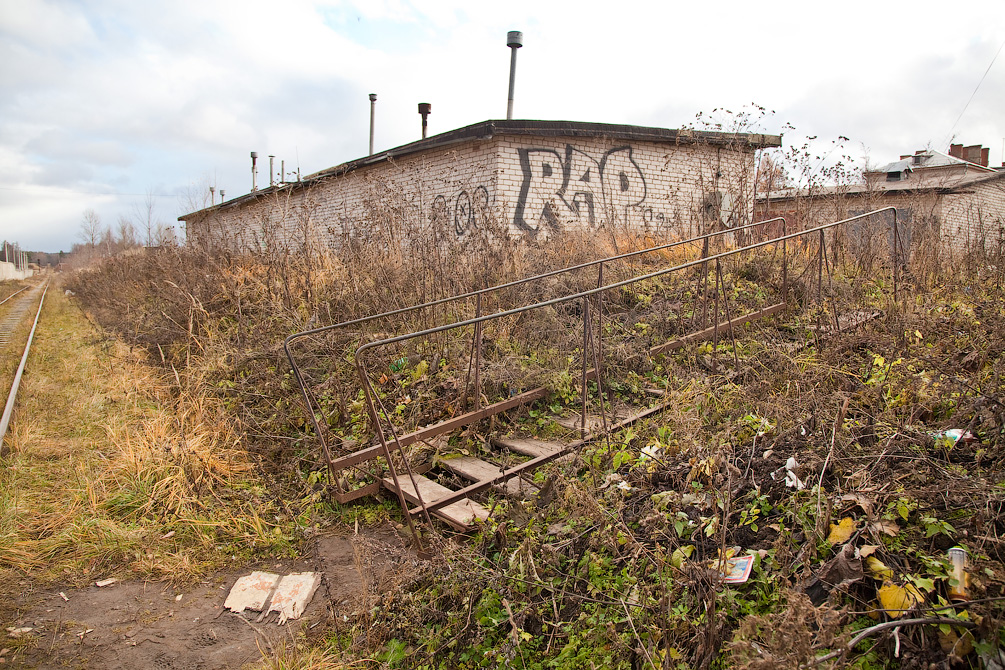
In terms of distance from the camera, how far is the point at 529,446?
179 inches

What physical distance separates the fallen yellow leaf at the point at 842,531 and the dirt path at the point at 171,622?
216cm

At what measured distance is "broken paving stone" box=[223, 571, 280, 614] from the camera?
11.4 ft

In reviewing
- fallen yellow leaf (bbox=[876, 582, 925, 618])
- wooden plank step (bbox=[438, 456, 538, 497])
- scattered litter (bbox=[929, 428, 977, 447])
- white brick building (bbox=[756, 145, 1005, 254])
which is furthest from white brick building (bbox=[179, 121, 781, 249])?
fallen yellow leaf (bbox=[876, 582, 925, 618])

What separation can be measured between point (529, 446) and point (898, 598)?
271 cm

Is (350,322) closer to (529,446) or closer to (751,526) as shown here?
(529,446)

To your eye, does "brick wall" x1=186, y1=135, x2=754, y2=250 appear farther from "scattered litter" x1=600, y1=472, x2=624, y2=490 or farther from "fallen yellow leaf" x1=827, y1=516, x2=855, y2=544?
"fallen yellow leaf" x1=827, y1=516, x2=855, y2=544

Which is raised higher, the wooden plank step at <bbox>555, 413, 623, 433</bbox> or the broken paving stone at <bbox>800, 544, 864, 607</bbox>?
the wooden plank step at <bbox>555, 413, 623, 433</bbox>

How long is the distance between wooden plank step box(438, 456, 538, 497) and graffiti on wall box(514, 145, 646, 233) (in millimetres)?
6784

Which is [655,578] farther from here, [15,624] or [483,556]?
[15,624]

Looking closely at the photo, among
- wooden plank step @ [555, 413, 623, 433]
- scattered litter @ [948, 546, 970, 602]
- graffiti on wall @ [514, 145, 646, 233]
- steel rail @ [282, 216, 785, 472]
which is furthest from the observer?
graffiti on wall @ [514, 145, 646, 233]

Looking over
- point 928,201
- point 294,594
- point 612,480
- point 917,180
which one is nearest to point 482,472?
point 612,480

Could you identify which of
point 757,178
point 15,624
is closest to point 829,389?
point 15,624

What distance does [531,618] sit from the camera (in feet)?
9.20

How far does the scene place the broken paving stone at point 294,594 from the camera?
3.40m
